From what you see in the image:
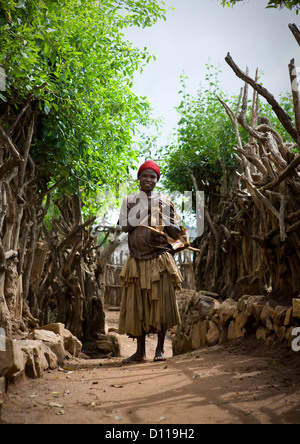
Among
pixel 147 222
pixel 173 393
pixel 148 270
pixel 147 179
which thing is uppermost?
pixel 147 179

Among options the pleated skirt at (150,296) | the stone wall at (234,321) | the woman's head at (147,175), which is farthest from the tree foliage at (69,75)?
the stone wall at (234,321)

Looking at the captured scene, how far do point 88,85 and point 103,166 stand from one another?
1.72 metres

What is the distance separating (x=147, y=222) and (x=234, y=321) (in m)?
1.48

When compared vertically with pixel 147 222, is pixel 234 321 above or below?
below

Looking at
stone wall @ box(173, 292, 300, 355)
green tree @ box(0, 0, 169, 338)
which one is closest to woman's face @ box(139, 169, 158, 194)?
green tree @ box(0, 0, 169, 338)

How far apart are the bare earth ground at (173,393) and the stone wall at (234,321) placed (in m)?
0.19

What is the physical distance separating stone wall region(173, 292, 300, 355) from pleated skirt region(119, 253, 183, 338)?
2.39 feet

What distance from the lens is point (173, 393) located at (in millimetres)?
2918

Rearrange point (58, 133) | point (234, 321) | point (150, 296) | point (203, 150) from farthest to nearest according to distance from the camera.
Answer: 1. point (203, 150)
2. point (58, 133)
3. point (234, 321)
4. point (150, 296)

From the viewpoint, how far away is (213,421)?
Answer: 2.28m

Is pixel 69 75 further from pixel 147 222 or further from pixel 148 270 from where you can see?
pixel 148 270

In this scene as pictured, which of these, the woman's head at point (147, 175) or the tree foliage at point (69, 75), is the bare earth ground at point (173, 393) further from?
the tree foliage at point (69, 75)

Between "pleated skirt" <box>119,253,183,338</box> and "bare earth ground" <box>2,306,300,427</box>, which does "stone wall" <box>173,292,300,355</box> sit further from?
"pleated skirt" <box>119,253,183,338</box>

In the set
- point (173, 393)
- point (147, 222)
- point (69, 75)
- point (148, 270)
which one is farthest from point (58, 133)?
point (173, 393)
